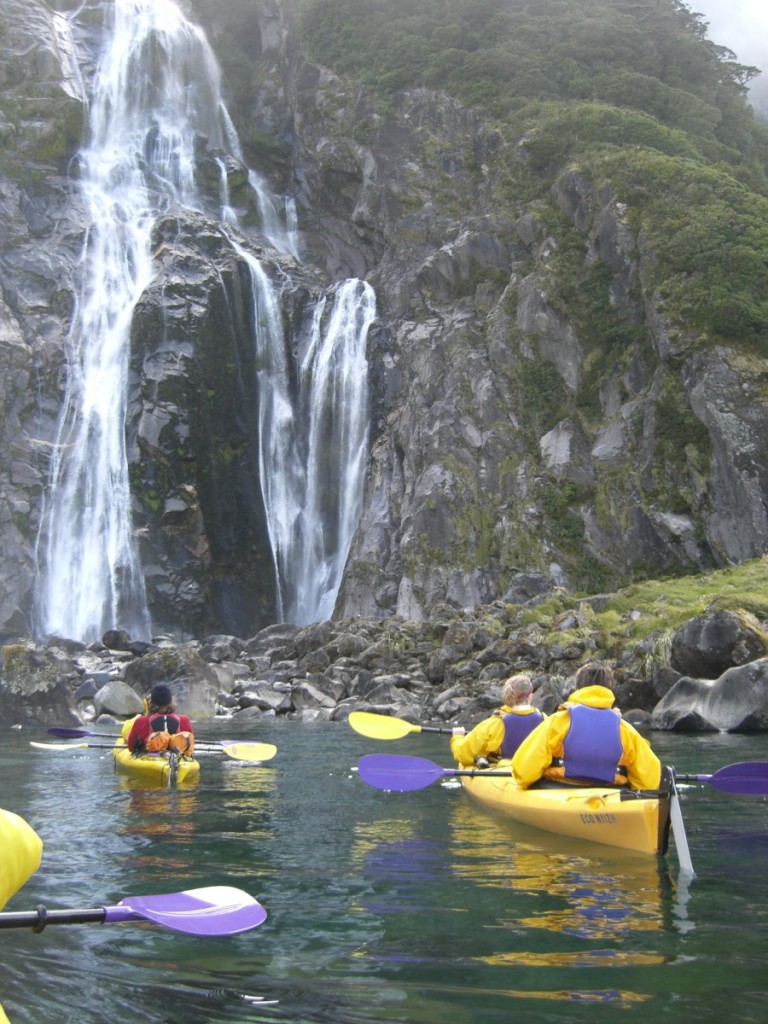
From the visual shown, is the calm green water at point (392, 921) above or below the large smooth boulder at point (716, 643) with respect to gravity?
below

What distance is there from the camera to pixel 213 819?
879 cm

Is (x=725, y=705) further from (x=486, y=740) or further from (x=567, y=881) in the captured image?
(x=567, y=881)

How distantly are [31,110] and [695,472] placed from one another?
3347 centimetres

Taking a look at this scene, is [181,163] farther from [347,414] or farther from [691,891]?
[691,891]

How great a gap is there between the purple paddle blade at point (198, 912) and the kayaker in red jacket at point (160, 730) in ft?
25.5

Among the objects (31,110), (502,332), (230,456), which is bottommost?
(230,456)

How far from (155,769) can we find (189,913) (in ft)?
25.0

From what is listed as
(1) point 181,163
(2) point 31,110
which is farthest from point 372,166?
(2) point 31,110

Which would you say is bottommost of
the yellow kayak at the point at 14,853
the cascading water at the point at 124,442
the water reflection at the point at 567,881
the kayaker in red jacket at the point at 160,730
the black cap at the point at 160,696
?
the water reflection at the point at 567,881

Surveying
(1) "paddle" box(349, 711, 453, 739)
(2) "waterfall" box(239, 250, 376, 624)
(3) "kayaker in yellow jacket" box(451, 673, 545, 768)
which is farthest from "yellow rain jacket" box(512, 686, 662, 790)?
(2) "waterfall" box(239, 250, 376, 624)

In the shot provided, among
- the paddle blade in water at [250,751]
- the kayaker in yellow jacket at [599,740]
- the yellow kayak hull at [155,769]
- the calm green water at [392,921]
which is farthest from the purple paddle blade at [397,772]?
the paddle blade in water at [250,751]

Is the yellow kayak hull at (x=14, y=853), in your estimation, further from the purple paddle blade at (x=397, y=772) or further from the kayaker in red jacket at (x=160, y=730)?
the kayaker in red jacket at (x=160, y=730)

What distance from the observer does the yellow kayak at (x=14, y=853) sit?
270 centimetres

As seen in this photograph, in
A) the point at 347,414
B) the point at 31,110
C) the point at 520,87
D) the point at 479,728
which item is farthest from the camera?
the point at 31,110
